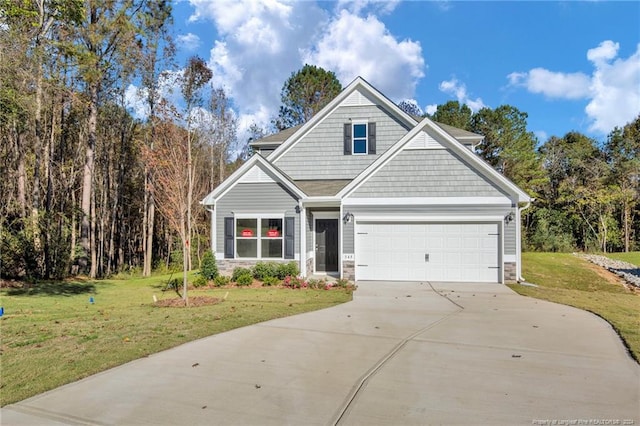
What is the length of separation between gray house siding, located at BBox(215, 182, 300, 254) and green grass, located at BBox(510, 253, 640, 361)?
777 centimetres

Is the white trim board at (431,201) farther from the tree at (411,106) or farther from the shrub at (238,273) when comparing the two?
the tree at (411,106)

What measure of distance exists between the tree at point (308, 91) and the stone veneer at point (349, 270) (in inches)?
720

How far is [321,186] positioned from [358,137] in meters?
2.90

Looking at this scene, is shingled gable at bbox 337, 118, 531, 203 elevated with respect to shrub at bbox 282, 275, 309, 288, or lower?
elevated

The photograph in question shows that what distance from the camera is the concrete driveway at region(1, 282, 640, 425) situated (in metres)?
3.46

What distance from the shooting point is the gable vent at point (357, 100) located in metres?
15.9

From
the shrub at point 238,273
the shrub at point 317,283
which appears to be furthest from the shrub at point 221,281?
the shrub at point 317,283

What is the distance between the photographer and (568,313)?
8266 mm

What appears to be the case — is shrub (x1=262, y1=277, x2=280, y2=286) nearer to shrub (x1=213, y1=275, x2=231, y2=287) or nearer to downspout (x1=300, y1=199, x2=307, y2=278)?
downspout (x1=300, y1=199, x2=307, y2=278)

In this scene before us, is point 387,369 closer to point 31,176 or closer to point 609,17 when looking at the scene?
point 609,17

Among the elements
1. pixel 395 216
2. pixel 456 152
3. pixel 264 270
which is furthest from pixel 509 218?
pixel 264 270

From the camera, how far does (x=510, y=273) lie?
1261cm

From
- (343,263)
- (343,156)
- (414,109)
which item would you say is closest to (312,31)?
(343,156)

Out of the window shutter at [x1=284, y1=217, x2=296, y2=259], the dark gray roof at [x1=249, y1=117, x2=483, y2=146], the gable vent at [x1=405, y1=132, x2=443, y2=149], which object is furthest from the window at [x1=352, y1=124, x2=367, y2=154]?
the window shutter at [x1=284, y1=217, x2=296, y2=259]
